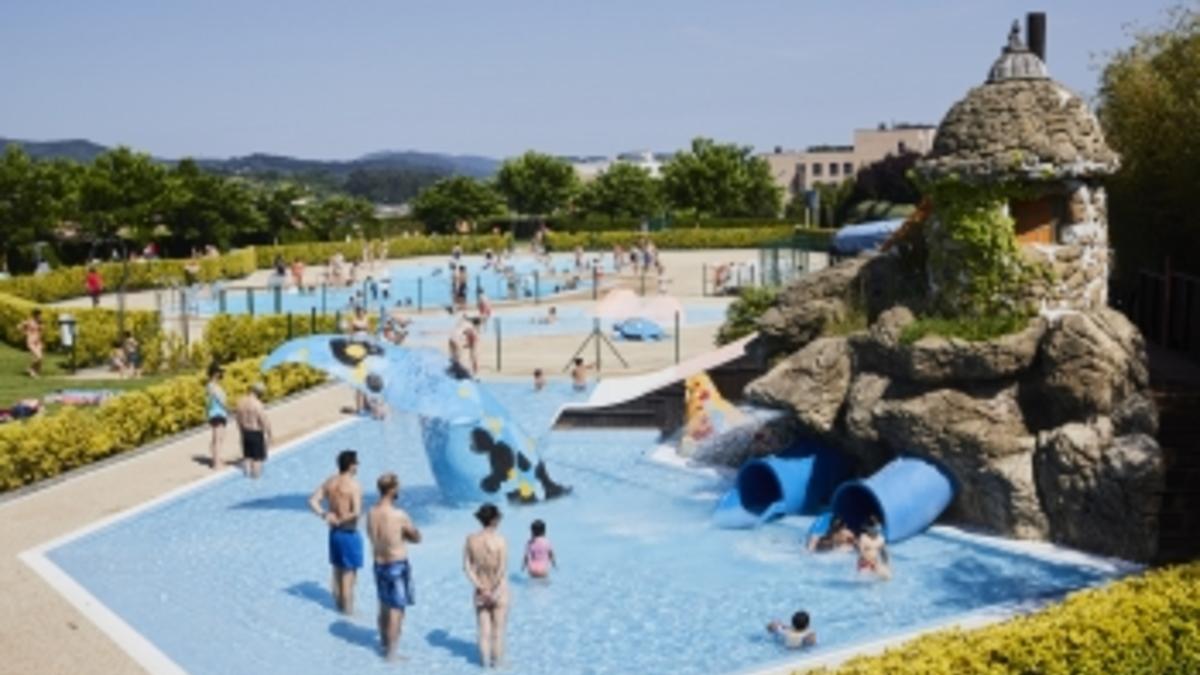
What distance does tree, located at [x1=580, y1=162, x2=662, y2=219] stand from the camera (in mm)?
83562

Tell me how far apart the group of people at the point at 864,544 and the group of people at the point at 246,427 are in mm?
8970

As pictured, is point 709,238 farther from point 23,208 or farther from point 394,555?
point 394,555

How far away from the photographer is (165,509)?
18.6 m

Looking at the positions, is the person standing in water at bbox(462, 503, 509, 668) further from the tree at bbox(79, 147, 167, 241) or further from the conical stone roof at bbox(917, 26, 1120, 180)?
the tree at bbox(79, 147, 167, 241)

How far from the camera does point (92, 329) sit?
3203 centimetres

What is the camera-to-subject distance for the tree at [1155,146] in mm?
21083

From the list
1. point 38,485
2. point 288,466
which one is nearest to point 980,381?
point 288,466

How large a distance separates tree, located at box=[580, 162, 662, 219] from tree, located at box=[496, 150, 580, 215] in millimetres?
3623

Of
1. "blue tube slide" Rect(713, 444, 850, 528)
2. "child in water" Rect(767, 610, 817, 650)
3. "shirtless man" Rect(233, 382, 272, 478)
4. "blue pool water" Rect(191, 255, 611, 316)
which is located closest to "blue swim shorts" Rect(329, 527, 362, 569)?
"child in water" Rect(767, 610, 817, 650)

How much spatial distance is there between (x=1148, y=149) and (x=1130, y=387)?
24.5ft

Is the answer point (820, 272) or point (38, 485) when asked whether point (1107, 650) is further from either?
point (38, 485)

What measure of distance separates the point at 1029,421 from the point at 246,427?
466 inches

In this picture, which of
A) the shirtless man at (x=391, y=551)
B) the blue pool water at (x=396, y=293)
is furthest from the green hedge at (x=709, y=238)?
Answer: the shirtless man at (x=391, y=551)

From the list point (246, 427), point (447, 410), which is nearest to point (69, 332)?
point (246, 427)
